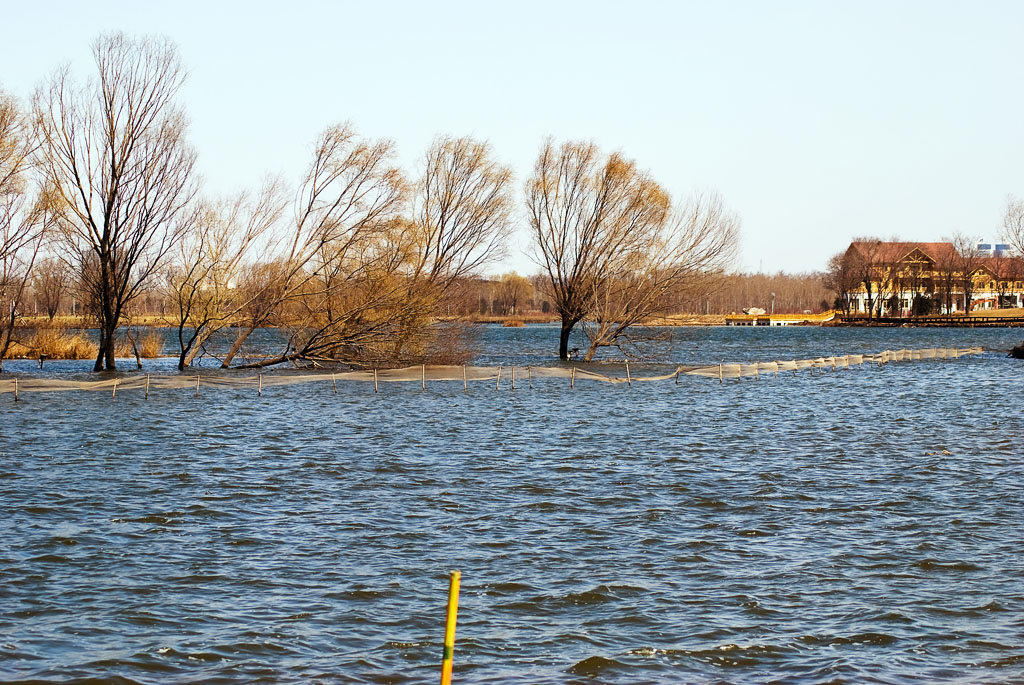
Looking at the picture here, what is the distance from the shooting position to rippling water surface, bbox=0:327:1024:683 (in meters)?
10.0

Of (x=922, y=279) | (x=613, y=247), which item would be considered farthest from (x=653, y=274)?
(x=922, y=279)

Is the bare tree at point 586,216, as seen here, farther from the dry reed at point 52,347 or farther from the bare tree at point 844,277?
the bare tree at point 844,277

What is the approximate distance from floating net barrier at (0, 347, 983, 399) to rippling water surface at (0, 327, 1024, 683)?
7972mm

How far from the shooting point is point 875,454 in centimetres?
2434

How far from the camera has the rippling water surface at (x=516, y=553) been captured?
10.0m

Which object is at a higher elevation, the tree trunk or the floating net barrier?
the tree trunk

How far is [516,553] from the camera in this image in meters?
14.0

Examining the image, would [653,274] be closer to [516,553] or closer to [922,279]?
[516,553]

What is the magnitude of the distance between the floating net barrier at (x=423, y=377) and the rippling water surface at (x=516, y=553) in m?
7.97

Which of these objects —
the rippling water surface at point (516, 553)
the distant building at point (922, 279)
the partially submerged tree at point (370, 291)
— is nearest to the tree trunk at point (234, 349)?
the partially submerged tree at point (370, 291)

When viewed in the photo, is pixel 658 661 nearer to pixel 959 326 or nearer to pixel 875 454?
pixel 875 454

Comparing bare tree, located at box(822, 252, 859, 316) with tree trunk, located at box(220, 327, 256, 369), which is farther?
bare tree, located at box(822, 252, 859, 316)

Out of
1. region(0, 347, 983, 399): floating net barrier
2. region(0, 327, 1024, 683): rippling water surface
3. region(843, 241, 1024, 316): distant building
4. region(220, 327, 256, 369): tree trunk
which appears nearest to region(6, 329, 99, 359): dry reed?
region(220, 327, 256, 369): tree trunk

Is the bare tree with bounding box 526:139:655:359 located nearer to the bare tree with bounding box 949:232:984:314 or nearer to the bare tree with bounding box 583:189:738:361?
the bare tree with bounding box 583:189:738:361
